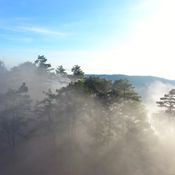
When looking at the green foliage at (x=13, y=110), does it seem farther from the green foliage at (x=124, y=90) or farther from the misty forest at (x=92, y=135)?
the green foliage at (x=124, y=90)

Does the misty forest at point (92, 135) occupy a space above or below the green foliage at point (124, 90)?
below

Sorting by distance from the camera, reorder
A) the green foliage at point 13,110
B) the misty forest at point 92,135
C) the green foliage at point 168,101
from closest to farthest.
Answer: the misty forest at point 92,135 → the green foliage at point 13,110 → the green foliage at point 168,101

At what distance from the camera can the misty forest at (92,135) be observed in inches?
1851

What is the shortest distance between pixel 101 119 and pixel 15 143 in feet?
59.7

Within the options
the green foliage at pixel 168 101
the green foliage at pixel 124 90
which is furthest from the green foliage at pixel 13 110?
the green foliage at pixel 168 101

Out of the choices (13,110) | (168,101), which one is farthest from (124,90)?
(13,110)

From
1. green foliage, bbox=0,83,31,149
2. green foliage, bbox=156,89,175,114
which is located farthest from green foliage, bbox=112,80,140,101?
green foliage, bbox=0,83,31,149

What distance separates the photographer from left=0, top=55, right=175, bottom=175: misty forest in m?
47.0

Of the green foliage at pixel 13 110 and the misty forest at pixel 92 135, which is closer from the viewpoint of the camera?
the misty forest at pixel 92 135

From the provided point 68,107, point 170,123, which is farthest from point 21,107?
point 170,123

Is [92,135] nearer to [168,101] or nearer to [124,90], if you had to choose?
[124,90]

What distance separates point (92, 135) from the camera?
4997 cm

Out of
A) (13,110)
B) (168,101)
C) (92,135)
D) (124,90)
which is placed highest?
(124,90)

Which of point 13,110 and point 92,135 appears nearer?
point 92,135
